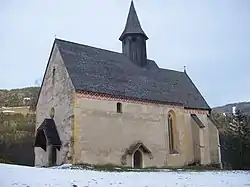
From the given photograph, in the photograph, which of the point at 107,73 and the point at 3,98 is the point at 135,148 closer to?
the point at 107,73

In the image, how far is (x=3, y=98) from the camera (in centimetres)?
4428

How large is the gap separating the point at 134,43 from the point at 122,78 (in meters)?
5.63

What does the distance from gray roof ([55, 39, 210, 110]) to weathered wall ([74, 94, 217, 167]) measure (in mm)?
896

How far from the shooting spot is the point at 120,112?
24438 mm

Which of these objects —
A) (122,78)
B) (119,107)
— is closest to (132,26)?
(122,78)

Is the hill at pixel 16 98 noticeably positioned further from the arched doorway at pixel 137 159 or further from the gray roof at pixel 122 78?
the arched doorway at pixel 137 159

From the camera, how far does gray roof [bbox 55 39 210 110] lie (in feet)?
79.3

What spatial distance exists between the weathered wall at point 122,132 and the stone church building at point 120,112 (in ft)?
0.21

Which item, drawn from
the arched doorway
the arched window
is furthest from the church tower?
the arched doorway

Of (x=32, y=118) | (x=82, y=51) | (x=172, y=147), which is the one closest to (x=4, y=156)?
(x=32, y=118)

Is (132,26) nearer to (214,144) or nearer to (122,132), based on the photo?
(122,132)

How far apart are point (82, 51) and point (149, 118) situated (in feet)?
24.5

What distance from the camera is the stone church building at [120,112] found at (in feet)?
74.3

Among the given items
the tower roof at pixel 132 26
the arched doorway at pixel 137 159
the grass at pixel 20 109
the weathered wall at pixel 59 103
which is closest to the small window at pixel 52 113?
the weathered wall at pixel 59 103
